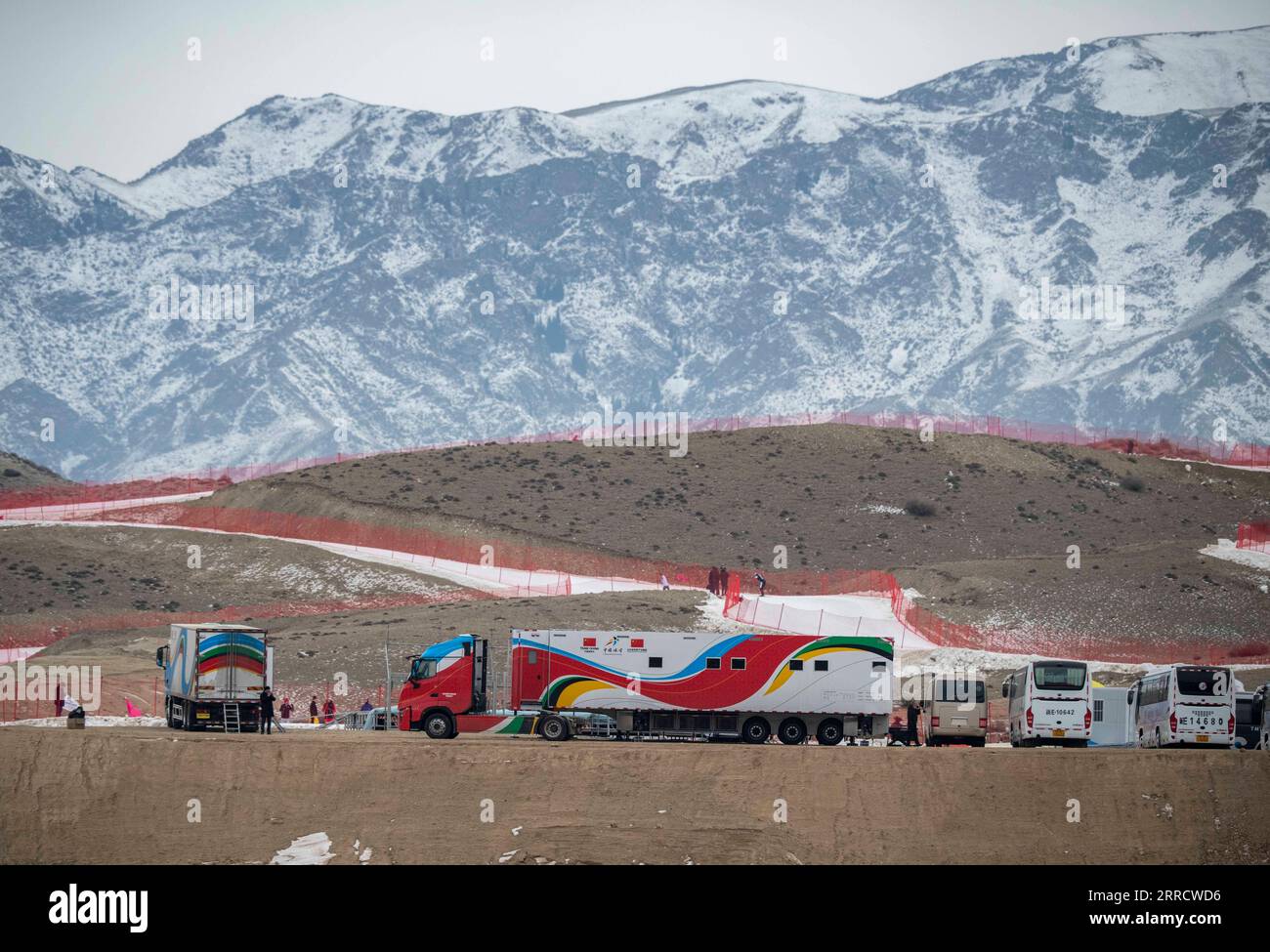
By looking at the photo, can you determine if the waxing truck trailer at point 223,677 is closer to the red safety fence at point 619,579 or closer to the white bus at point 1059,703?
the white bus at point 1059,703

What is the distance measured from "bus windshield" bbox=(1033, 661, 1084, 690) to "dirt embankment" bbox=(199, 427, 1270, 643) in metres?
42.5

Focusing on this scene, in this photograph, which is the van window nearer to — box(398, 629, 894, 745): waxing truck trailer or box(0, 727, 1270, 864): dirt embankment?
box(398, 629, 894, 745): waxing truck trailer

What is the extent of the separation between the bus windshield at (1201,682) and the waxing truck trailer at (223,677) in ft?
77.2

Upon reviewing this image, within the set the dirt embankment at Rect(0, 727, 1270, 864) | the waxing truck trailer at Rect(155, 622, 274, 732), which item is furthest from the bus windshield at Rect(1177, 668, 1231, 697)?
the waxing truck trailer at Rect(155, 622, 274, 732)

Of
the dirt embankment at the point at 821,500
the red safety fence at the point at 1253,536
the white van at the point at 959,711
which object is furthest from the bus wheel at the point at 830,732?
the red safety fence at the point at 1253,536

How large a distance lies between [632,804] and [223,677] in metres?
13.5

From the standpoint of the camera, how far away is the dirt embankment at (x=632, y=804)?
45.1 meters

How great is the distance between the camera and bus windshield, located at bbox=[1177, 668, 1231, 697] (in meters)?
49.4

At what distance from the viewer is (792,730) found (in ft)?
167

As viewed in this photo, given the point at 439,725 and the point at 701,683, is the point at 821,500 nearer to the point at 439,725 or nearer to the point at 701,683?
the point at 701,683

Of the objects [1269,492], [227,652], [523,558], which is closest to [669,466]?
[523,558]
